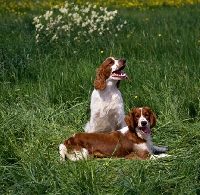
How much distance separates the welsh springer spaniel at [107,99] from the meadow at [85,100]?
39 cm

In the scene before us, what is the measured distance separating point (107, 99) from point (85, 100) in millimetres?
1042

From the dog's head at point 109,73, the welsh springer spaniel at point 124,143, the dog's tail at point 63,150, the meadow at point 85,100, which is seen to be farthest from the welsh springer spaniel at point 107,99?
the dog's tail at point 63,150

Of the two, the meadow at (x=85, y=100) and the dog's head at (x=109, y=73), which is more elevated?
the dog's head at (x=109, y=73)

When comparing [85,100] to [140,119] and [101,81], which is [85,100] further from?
[140,119]

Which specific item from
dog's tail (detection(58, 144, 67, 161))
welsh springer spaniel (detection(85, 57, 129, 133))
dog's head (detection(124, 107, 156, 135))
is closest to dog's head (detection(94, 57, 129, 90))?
welsh springer spaniel (detection(85, 57, 129, 133))

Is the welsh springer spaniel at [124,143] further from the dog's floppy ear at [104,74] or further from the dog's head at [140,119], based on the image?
the dog's floppy ear at [104,74]

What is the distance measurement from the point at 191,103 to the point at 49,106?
1.82 metres

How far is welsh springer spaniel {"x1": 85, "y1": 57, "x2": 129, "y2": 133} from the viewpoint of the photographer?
20.2 feet

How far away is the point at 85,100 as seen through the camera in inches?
286

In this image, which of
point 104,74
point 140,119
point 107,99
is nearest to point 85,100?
point 107,99

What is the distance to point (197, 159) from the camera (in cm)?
481

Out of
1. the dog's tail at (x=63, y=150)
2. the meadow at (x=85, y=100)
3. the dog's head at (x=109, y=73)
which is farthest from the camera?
the dog's head at (x=109, y=73)

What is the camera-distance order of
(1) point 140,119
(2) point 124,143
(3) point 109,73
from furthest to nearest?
(3) point 109,73 < (2) point 124,143 < (1) point 140,119

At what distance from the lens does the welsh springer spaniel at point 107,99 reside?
20.2 feet
